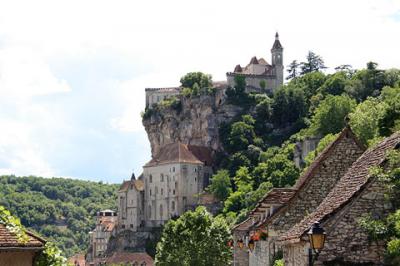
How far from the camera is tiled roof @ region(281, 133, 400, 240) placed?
2078 cm

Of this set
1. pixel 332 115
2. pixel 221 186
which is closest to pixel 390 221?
pixel 332 115

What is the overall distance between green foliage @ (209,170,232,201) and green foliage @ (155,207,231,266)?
111m

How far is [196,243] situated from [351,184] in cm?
5320

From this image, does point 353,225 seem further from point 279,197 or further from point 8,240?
point 279,197

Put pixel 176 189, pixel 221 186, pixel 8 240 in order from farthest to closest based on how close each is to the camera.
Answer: pixel 176 189 < pixel 221 186 < pixel 8 240

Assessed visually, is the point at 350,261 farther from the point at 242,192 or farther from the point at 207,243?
the point at 242,192

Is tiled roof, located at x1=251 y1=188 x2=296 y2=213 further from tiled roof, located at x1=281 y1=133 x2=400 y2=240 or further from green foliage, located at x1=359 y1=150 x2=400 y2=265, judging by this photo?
green foliage, located at x1=359 y1=150 x2=400 y2=265

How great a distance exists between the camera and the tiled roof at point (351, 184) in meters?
20.8

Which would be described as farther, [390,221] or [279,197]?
[279,197]

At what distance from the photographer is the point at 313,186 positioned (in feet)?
102

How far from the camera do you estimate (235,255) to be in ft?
166

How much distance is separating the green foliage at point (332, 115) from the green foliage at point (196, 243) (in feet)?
276

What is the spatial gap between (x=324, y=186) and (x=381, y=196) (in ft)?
33.2

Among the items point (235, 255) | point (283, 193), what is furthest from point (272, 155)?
point (283, 193)
